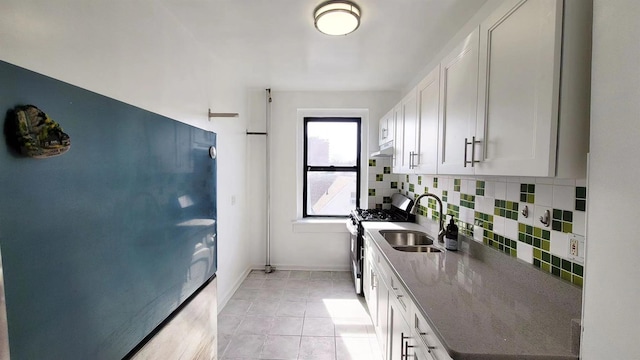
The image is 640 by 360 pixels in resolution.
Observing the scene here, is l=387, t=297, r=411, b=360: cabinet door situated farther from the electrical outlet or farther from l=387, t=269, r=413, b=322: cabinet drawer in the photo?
the electrical outlet

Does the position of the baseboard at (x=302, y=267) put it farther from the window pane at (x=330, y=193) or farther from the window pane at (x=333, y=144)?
the window pane at (x=333, y=144)

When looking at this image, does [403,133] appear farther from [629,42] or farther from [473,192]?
[629,42]

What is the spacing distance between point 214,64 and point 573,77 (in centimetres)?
269

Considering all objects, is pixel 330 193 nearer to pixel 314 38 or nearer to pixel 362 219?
pixel 362 219

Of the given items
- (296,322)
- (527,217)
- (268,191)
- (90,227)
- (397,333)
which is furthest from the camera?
(268,191)

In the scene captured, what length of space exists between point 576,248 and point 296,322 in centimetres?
217

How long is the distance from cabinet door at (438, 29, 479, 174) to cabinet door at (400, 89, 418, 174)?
0.45 m

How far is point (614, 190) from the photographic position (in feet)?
1.55

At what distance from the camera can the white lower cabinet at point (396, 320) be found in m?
1.06

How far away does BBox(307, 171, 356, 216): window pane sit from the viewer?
3877 mm

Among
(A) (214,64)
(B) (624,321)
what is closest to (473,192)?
(B) (624,321)

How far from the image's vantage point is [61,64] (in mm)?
1025

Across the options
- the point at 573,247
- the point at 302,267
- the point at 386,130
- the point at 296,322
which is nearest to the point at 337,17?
the point at 386,130

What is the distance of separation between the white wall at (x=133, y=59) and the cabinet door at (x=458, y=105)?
71.5 inches
